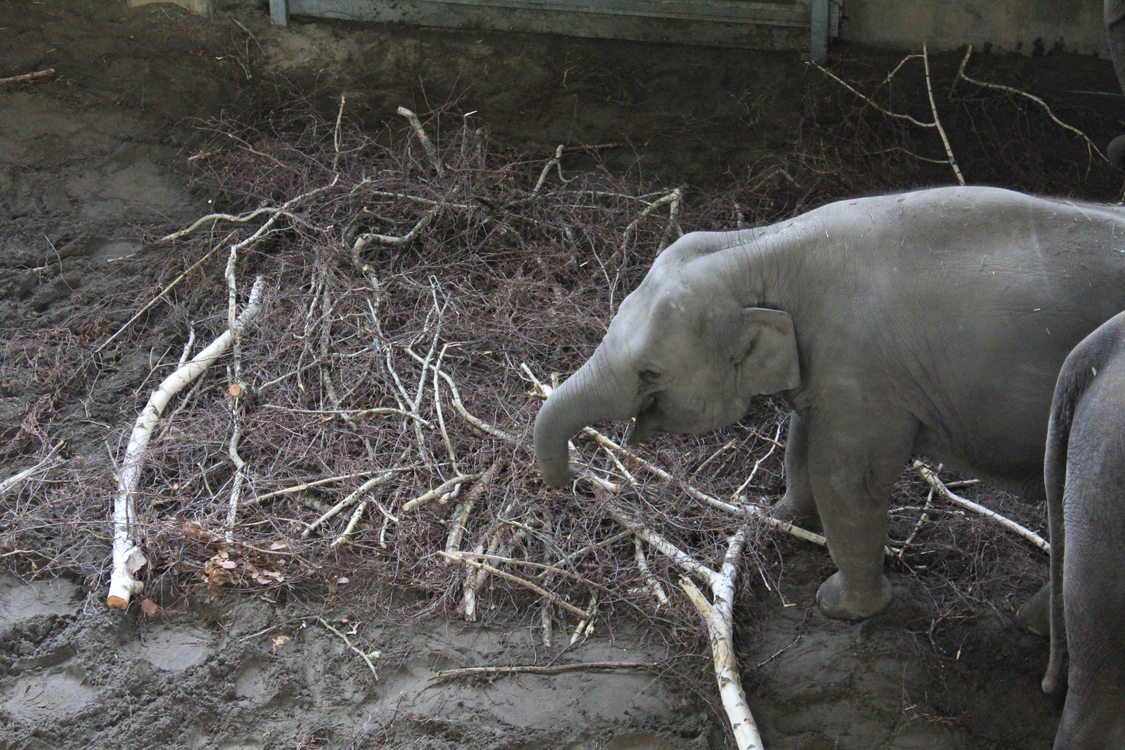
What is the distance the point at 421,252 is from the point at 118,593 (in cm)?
280

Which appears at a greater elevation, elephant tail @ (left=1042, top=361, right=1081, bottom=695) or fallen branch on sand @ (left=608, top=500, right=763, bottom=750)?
elephant tail @ (left=1042, top=361, right=1081, bottom=695)

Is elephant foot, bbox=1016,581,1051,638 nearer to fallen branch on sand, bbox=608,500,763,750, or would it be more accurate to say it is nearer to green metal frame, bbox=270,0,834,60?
fallen branch on sand, bbox=608,500,763,750

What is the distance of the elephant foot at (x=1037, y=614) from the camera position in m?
4.72

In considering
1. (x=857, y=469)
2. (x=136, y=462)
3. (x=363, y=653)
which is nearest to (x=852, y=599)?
(x=857, y=469)

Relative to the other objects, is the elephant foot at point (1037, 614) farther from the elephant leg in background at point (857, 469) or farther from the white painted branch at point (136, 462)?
the white painted branch at point (136, 462)

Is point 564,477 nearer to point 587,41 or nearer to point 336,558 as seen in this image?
point 336,558

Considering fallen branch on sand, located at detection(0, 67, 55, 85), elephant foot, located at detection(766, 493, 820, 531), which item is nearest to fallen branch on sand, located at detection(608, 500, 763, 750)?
elephant foot, located at detection(766, 493, 820, 531)

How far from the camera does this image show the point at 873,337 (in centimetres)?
448

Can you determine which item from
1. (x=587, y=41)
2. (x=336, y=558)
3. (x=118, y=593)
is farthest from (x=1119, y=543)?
(x=587, y=41)

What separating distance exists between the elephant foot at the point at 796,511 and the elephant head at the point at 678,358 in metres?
0.93

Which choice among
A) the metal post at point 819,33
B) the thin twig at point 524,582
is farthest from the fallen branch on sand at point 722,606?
the metal post at point 819,33

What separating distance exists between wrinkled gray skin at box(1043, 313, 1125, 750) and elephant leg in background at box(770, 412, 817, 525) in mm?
1452

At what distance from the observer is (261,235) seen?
7020mm

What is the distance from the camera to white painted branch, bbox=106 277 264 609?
5074 mm
